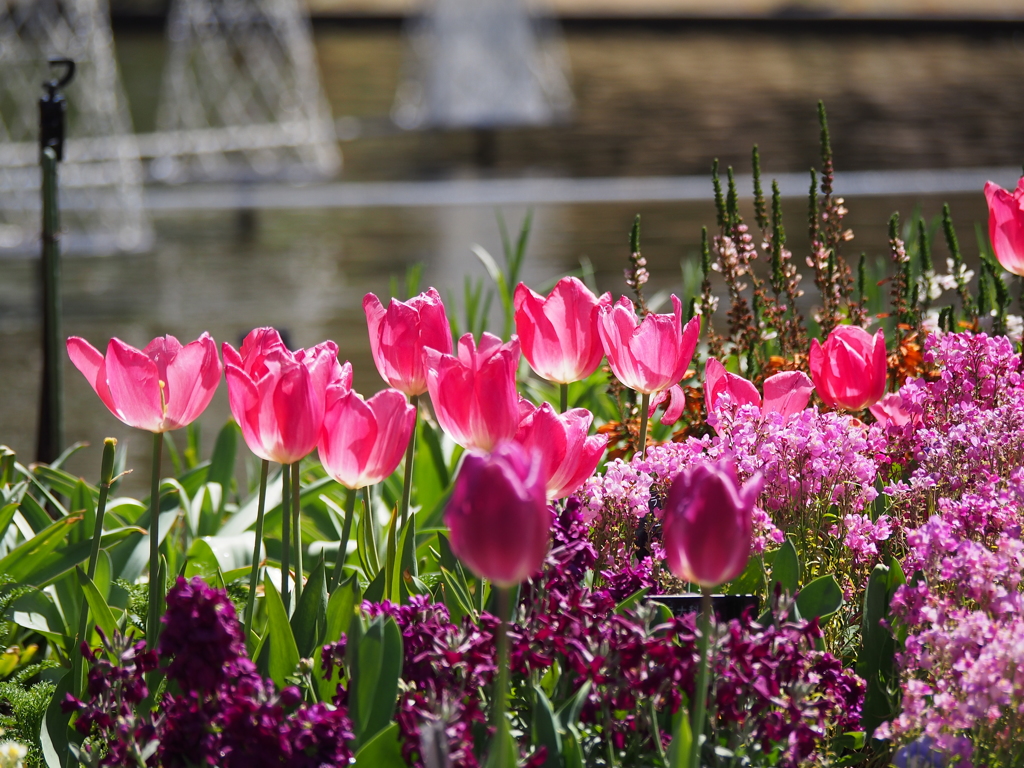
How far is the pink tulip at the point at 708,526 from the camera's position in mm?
827

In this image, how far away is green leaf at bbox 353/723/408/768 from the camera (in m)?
1.00

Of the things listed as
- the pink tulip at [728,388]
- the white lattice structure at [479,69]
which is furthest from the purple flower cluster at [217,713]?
the white lattice structure at [479,69]

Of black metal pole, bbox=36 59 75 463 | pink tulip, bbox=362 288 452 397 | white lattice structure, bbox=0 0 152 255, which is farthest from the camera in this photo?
white lattice structure, bbox=0 0 152 255

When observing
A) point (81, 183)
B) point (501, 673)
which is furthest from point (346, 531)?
point (81, 183)

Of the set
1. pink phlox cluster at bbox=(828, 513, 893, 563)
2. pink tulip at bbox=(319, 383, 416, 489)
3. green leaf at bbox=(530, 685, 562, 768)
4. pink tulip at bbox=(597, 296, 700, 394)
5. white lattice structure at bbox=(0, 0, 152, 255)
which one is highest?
white lattice structure at bbox=(0, 0, 152, 255)

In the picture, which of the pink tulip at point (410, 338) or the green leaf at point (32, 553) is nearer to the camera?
the pink tulip at point (410, 338)

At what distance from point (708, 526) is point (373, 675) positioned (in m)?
0.36

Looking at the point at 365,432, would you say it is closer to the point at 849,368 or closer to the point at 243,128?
the point at 849,368

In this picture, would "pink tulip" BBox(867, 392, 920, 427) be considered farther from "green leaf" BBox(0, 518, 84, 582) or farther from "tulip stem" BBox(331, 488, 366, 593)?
"green leaf" BBox(0, 518, 84, 582)

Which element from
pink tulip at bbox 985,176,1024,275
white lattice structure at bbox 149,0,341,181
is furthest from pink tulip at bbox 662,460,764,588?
white lattice structure at bbox 149,0,341,181

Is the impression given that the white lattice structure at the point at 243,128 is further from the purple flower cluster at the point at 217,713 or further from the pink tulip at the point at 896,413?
the purple flower cluster at the point at 217,713

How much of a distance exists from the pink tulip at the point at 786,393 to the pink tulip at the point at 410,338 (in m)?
0.40

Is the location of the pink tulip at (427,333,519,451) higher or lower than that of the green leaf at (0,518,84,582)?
higher

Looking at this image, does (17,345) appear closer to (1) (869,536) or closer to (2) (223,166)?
(1) (869,536)
